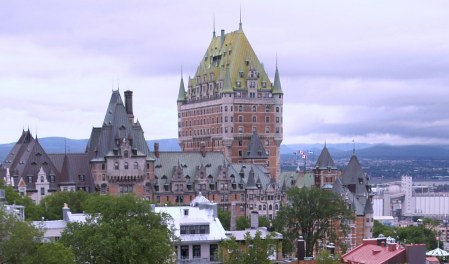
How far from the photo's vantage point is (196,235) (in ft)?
344

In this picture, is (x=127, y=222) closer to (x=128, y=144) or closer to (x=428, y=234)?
(x=128, y=144)

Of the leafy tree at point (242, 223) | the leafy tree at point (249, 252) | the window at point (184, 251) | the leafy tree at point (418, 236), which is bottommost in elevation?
the leafy tree at point (418, 236)

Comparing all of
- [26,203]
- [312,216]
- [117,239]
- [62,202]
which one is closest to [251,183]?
[62,202]

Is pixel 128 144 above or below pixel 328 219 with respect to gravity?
above

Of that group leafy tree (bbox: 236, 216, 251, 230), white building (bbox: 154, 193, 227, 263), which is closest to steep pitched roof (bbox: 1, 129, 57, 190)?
leafy tree (bbox: 236, 216, 251, 230)

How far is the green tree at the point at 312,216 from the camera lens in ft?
416

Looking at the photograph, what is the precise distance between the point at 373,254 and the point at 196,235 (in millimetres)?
20172

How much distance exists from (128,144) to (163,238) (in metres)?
77.3

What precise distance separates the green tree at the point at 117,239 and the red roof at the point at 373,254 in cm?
2134

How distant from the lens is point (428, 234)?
18212 cm

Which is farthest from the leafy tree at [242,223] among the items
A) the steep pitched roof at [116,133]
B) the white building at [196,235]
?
the white building at [196,235]

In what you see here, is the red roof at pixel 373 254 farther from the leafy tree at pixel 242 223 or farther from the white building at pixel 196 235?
the leafy tree at pixel 242 223

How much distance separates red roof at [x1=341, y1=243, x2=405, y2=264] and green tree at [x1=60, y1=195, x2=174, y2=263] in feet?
70.0

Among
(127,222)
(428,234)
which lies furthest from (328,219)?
(428,234)
